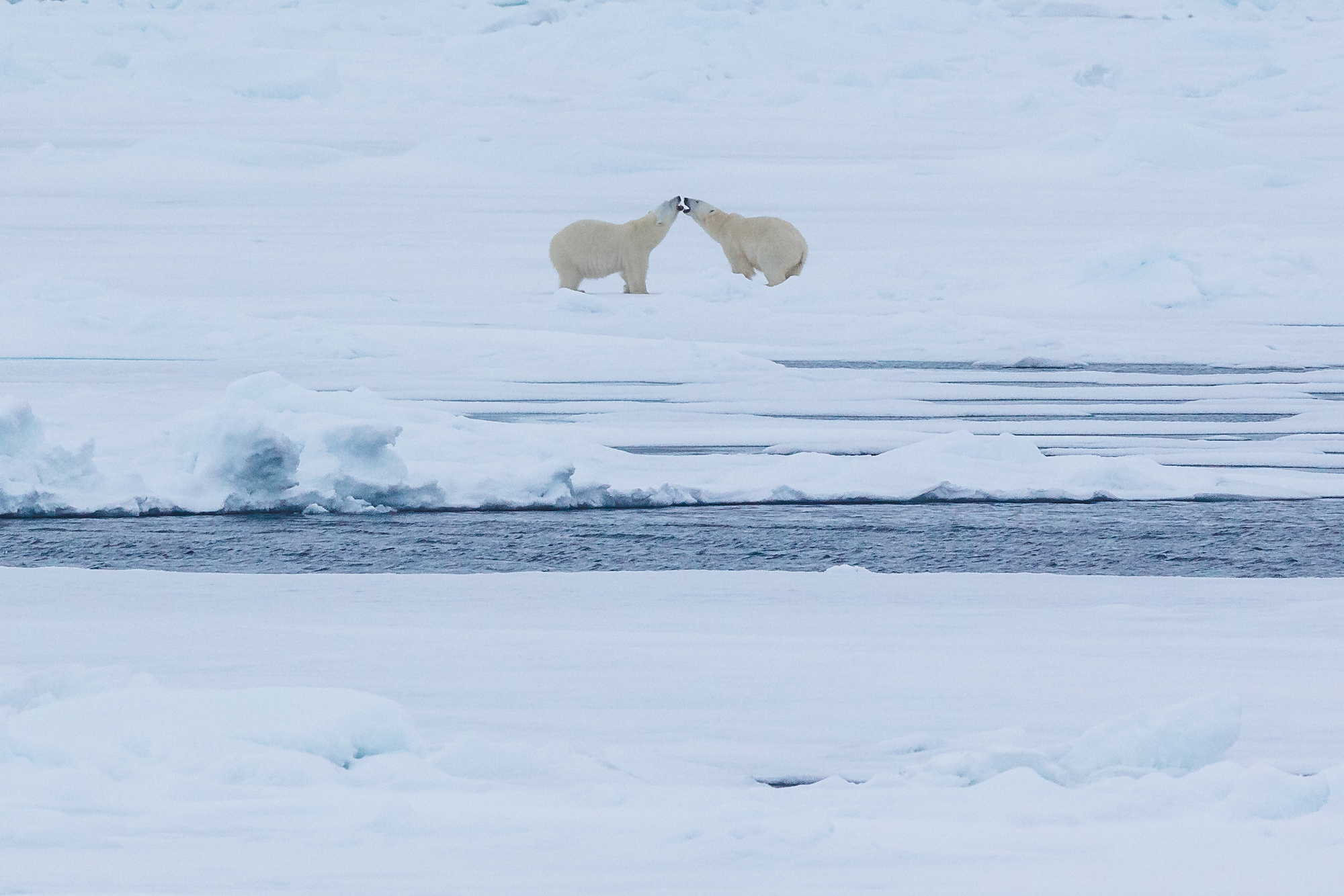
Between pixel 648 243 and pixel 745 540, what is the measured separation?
6.40 m

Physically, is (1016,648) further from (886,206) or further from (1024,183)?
(1024,183)

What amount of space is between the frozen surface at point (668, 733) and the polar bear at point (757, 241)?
698 centimetres

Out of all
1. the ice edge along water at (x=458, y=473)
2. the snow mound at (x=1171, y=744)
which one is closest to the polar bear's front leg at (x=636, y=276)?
the ice edge along water at (x=458, y=473)

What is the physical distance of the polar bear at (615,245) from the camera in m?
11.4

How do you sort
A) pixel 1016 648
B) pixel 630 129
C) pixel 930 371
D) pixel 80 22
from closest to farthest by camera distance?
pixel 1016 648 → pixel 930 371 → pixel 630 129 → pixel 80 22

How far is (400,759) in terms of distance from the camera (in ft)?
9.98

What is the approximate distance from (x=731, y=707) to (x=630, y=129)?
22.1 metres

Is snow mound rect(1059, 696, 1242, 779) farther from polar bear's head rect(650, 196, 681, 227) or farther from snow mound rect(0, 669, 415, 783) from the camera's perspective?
polar bear's head rect(650, 196, 681, 227)

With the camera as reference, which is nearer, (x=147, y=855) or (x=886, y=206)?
(x=147, y=855)

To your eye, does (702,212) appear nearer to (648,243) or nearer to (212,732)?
(648,243)

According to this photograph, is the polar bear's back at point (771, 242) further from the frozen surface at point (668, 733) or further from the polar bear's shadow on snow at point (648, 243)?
the frozen surface at point (668, 733)

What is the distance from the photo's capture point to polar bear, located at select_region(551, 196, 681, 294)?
1139cm

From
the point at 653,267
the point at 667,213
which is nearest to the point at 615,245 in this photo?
the point at 667,213

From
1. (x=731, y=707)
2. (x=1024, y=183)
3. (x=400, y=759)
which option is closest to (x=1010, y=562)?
(x=731, y=707)
